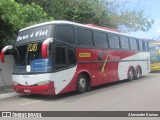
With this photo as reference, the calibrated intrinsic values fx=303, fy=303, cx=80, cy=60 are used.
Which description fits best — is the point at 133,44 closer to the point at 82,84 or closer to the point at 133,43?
the point at 133,43

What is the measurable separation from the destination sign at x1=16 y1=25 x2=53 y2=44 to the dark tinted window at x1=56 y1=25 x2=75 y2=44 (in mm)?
366

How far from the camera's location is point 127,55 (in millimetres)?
18016

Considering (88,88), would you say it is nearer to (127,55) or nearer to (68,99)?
(68,99)

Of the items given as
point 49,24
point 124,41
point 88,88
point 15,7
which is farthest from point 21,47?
point 124,41

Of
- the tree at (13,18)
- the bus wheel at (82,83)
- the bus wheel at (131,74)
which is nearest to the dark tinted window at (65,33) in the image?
the bus wheel at (82,83)

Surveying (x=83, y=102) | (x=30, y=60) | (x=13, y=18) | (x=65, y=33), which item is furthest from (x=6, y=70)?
(x=83, y=102)

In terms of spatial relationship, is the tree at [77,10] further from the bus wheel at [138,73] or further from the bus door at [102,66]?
the bus door at [102,66]

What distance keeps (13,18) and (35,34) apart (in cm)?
206

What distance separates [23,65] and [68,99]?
2308 mm

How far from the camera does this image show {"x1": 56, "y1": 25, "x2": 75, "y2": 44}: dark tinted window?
39.2 ft

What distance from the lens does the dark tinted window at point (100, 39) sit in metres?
14.6

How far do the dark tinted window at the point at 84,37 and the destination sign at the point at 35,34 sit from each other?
5.76 ft

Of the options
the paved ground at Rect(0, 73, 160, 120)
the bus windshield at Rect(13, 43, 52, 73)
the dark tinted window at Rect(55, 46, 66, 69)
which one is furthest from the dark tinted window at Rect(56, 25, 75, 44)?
the paved ground at Rect(0, 73, 160, 120)

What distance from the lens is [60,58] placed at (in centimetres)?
1180
